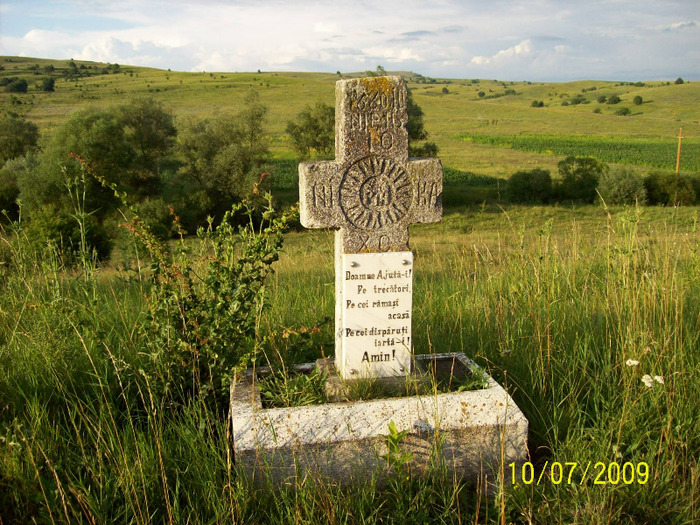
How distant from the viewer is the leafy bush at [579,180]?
3388 cm

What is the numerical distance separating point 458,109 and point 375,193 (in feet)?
276

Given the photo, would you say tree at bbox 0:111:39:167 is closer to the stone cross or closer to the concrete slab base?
the stone cross

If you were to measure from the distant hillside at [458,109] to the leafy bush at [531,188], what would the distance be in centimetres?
723

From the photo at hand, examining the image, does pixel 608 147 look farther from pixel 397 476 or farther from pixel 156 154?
pixel 397 476

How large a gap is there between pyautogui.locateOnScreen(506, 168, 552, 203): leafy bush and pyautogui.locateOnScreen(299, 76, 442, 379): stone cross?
1262 inches

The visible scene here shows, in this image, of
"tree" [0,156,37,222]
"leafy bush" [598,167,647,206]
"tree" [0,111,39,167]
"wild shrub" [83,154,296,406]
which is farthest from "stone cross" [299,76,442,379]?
"tree" [0,111,39,167]

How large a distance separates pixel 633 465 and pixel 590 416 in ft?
1.41

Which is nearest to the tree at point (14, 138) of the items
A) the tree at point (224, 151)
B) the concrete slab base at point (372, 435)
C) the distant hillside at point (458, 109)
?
the distant hillside at point (458, 109)

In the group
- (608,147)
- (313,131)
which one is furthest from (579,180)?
(608,147)

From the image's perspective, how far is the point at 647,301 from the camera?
4254mm

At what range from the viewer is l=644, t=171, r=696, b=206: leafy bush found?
3266 cm

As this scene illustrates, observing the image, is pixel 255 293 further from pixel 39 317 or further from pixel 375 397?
pixel 39 317

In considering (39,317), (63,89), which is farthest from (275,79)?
(39,317)

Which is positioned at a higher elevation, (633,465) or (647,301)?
(647,301)
